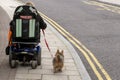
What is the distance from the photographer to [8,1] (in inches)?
1252

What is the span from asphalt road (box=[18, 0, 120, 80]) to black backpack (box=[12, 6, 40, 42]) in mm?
1975

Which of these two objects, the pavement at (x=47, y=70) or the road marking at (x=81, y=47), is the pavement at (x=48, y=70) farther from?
the road marking at (x=81, y=47)

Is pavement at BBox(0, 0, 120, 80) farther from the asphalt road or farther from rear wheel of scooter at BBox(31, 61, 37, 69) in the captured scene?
the asphalt road

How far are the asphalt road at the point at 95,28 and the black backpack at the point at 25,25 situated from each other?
6.48 ft

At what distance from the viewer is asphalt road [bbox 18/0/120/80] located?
531 inches

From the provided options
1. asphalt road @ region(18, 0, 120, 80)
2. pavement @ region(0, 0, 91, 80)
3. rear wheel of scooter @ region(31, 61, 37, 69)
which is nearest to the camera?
pavement @ region(0, 0, 91, 80)

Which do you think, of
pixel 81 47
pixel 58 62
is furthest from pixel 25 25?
pixel 81 47

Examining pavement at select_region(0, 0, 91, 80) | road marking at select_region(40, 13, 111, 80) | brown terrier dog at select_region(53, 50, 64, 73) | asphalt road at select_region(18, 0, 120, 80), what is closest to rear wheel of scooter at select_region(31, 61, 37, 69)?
pavement at select_region(0, 0, 91, 80)

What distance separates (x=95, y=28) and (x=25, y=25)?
8885mm

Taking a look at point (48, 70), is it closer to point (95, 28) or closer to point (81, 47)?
point (81, 47)

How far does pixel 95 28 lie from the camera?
65.4ft

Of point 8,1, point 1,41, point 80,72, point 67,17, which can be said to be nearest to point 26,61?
point 80,72

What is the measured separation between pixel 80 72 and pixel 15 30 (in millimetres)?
2108

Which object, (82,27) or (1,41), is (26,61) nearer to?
(1,41)
